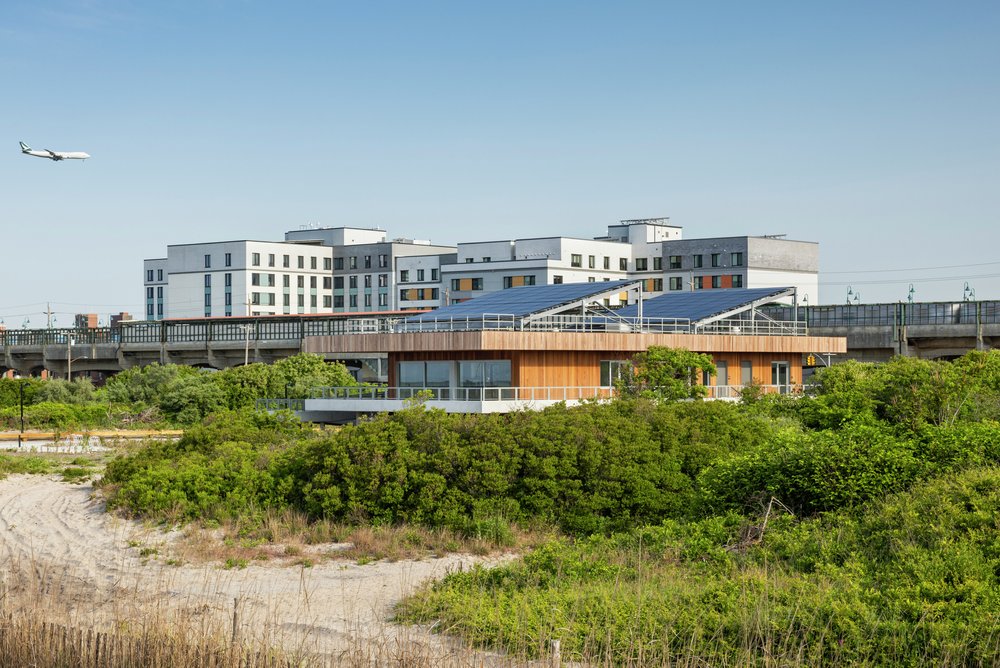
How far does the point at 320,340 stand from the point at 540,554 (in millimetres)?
30527

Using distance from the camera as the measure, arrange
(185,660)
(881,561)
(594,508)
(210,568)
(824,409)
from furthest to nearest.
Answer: (824,409)
(594,508)
(210,568)
(881,561)
(185,660)

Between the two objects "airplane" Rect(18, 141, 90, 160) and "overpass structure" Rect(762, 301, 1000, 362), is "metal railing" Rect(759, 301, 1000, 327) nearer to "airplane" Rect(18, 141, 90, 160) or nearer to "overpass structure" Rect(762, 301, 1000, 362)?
"overpass structure" Rect(762, 301, 1000, 362)

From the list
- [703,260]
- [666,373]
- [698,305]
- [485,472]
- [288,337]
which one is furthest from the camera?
[703,260]

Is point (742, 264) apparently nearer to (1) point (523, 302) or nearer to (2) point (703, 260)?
(2) point (703, 260)

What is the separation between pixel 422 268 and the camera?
13600 cm

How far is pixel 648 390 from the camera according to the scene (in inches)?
1710

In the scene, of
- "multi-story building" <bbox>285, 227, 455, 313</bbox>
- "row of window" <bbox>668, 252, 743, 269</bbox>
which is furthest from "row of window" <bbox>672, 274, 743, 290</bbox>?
"multi-story building" <bbox>285, 227, 455, 313</bbox>

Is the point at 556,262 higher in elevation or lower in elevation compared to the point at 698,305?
higher

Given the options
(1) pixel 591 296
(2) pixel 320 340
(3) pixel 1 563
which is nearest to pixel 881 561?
(3) pixel 1 563

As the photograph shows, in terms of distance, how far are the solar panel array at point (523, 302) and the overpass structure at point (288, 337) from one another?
48.0ft

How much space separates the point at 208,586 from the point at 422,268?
116 metres

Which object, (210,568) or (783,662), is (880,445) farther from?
(210,568)

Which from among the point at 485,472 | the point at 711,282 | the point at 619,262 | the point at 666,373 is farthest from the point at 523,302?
the point at 619,262

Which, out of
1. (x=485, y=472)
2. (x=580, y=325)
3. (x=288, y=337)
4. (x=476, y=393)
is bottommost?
(x=485, y=472)
